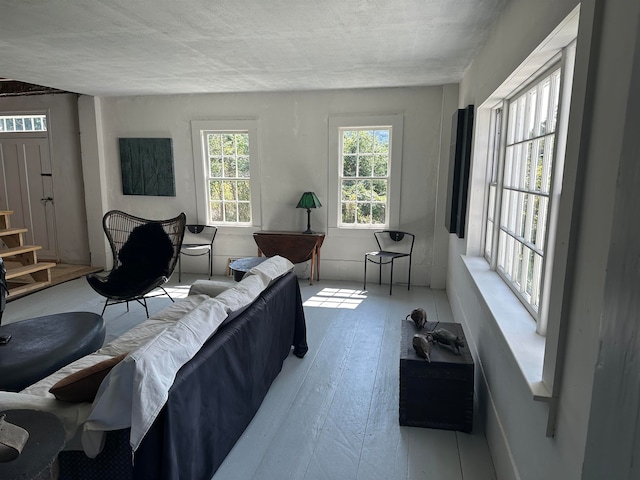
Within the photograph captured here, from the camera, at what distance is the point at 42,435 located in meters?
1.23

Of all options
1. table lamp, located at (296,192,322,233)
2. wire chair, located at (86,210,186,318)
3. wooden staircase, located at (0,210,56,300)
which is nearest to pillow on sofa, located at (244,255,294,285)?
wire chair, located at (86,210,186,318)

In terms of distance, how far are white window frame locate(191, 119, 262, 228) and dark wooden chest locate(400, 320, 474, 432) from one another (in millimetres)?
3527

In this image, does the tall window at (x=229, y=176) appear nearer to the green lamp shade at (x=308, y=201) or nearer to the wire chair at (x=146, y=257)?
the green lamp shade at (x=308, y=201)

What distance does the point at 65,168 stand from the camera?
5719mm

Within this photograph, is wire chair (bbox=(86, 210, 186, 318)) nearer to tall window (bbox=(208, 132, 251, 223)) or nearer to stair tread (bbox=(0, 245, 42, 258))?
tall window (bbox=(208, 132, 251, 223))

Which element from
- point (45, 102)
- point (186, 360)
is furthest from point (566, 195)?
point (45, 102)

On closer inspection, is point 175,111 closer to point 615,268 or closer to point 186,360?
point 186,360

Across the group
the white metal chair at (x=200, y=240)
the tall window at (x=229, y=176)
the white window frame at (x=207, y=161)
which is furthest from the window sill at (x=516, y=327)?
the white metal chair at (x=200, y=240)

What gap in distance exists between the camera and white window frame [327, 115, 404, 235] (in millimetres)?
4836

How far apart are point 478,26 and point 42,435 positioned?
10.4ft

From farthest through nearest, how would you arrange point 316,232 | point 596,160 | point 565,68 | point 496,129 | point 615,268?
point 316,232 → point 496,129 → point 565,68 → point 596,160 → point 615,268

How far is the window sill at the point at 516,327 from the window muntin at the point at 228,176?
3433mm

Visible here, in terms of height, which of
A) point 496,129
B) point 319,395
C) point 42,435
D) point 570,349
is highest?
point 496,129

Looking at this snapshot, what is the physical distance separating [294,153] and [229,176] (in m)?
0.95
